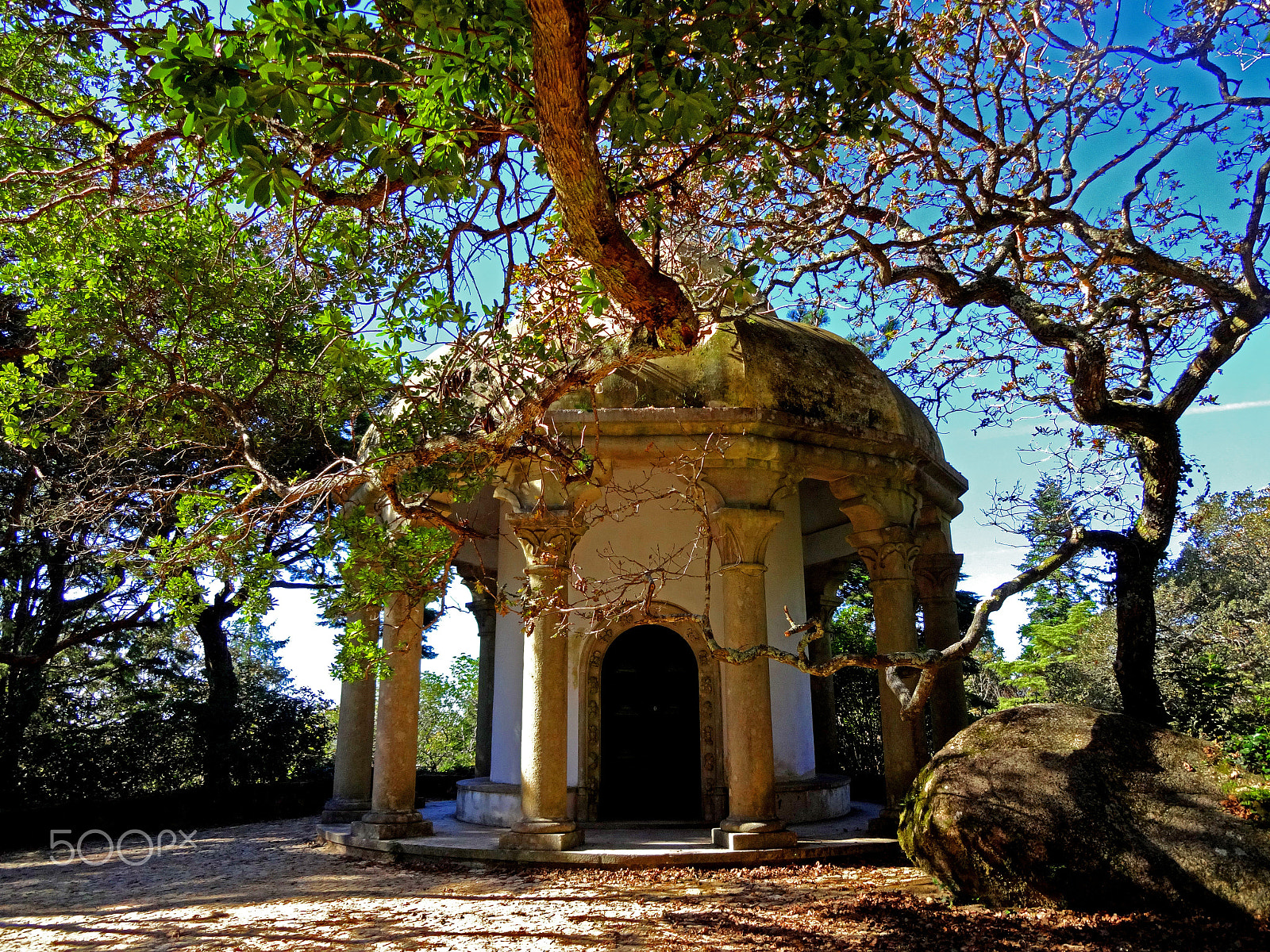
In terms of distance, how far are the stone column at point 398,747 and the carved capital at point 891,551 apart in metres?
5.13

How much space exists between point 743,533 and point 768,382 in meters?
1.69

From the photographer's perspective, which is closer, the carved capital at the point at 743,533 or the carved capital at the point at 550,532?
the carved capital at the point at 550,532

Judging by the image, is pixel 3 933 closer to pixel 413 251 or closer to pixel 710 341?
pixel 413 251

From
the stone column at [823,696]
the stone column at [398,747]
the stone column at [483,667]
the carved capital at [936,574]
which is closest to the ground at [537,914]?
the stone column at [398,747]

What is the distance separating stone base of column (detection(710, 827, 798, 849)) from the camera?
8.40 m

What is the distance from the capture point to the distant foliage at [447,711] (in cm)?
3291

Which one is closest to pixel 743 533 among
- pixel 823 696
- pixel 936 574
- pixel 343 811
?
pixel 936 574

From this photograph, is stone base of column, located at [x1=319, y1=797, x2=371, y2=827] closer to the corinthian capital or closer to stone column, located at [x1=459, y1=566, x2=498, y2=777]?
stone column, located at [x1=459, y1=566, x2=498, y2=777]

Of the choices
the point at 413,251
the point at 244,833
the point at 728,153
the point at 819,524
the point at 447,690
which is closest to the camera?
the point at 728,153

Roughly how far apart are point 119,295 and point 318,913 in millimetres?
5468

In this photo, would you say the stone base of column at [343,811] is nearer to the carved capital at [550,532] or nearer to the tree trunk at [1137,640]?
the carved capital at [550,532]

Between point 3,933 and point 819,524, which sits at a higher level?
point 819,524

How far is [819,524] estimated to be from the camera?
1398cm

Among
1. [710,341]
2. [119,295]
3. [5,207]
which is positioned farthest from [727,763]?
[5,207]
